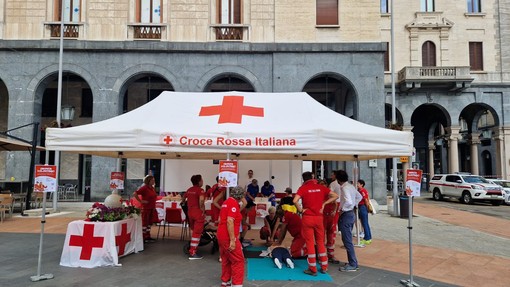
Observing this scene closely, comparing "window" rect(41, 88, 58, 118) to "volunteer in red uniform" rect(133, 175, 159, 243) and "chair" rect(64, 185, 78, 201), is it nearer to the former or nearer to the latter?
"chair" rect(64, 185, 78, 201)

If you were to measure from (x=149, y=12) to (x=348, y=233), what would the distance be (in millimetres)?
14429

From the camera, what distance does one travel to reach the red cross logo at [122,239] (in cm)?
710

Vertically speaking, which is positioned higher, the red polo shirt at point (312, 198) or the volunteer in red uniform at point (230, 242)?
the red polo shirt at point (312, 198)

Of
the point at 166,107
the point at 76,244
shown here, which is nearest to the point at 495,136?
the point at 166,107

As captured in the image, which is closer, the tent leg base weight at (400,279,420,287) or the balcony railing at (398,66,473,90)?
the tent leg base weight at (400,279,420,287)

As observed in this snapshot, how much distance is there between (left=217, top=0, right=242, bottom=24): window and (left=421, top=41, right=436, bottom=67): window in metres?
19.3

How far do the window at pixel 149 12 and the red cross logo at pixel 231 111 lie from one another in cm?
1046

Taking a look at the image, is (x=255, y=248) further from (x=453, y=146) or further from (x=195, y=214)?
(x=453, y=146)

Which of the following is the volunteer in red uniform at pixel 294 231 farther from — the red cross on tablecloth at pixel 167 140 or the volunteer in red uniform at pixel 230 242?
the red cross on tablecloth at pixel 167 140

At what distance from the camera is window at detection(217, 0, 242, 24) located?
16.5 metres

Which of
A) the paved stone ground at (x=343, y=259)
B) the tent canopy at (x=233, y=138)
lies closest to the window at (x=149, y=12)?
the paved stone ground at (x=343, y=259)

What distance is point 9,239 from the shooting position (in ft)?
30.0

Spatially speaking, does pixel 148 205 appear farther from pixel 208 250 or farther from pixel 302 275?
pixel 302 275

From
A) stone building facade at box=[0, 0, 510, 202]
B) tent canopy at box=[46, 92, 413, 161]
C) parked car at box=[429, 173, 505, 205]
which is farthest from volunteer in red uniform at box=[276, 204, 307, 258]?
parked car at box=[429, 173, 505, 205]
